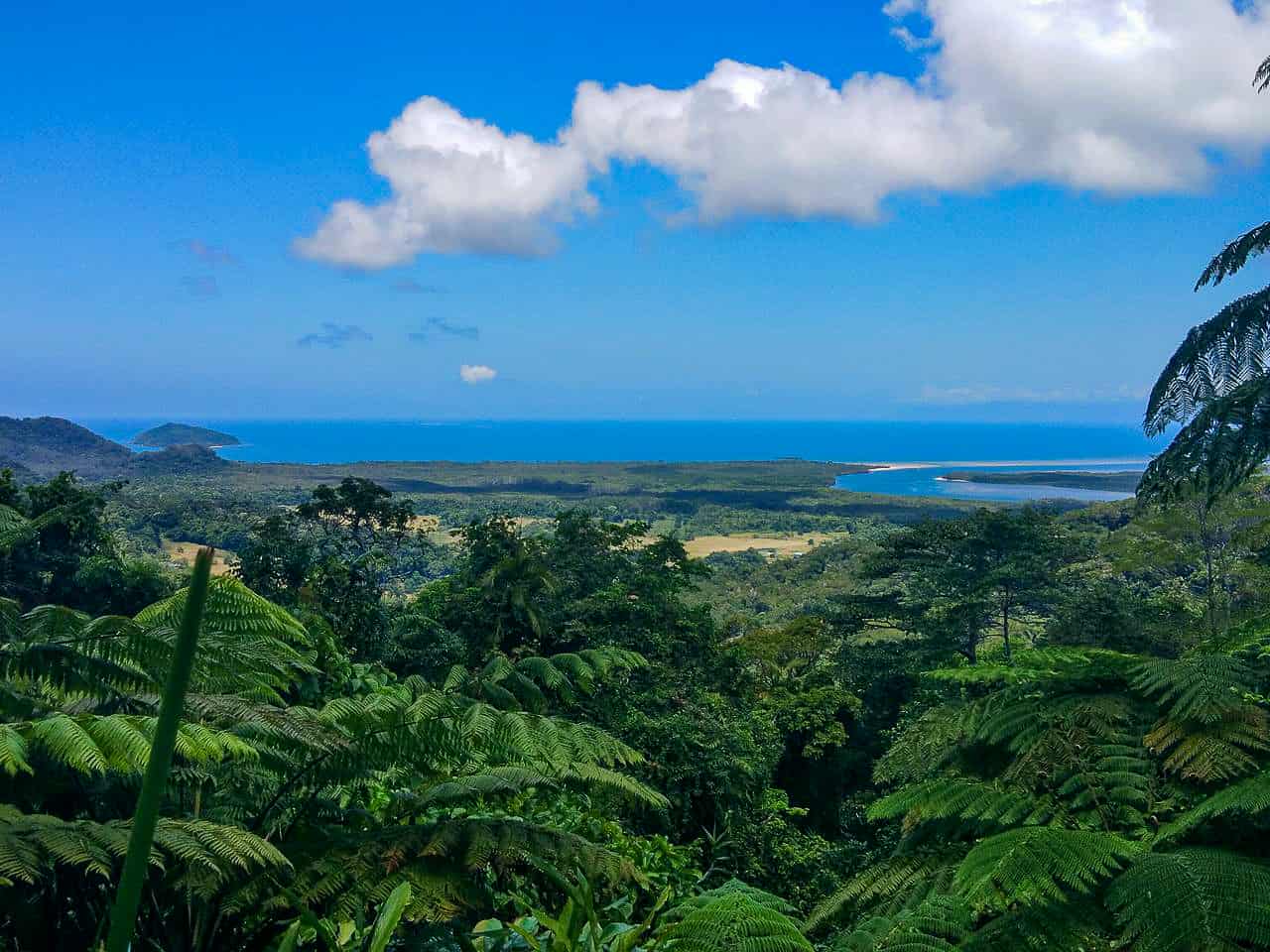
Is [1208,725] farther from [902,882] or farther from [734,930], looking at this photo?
[734,930]

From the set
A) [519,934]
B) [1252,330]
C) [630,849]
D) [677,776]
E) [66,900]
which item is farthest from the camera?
[677,776]

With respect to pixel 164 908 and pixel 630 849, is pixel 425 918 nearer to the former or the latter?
pixel 164 908

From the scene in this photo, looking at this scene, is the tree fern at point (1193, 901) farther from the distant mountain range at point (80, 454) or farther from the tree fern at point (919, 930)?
the distant mountain range at point (80, 454)

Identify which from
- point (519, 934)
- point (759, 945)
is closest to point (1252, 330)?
point (759, 945)

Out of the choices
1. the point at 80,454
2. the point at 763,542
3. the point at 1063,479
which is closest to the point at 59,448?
the point at 80,454

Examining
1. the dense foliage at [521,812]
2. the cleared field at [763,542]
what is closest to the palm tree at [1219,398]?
the dense foliage at [521,812]
